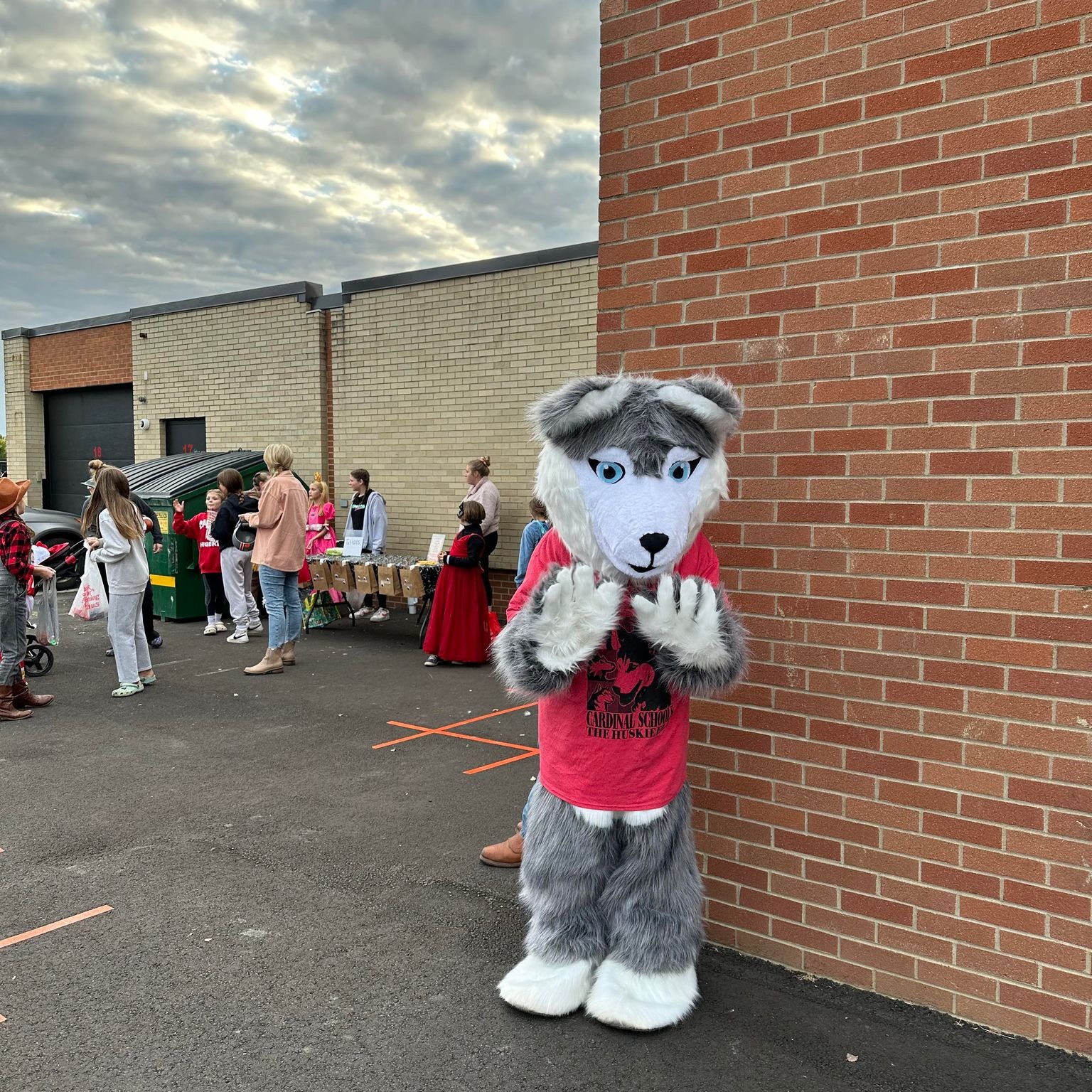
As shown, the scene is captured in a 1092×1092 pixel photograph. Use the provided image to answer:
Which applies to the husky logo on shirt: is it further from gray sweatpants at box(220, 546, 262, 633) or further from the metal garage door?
the metal garage door

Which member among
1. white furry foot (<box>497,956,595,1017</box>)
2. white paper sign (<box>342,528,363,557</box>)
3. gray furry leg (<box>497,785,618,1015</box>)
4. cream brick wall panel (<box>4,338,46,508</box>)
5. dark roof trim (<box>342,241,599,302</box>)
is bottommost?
white furry foot (<box>497,956,595,1017</box>)

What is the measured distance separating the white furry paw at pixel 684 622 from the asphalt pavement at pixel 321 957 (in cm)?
123

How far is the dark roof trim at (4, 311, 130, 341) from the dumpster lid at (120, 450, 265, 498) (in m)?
5.80

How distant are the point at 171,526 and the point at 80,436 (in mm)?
9385

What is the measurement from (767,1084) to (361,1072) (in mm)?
1175

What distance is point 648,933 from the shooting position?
9.33 feet

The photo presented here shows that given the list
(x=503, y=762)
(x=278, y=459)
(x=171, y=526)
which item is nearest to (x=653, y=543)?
(x=503, y=762)

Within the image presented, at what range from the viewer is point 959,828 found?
2.87 meters

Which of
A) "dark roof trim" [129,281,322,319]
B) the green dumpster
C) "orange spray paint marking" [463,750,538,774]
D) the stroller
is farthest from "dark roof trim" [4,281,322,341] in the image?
"orange spray paint marking" [463,750,538,774]

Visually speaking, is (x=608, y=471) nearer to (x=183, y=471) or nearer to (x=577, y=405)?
(x=577, y=405)

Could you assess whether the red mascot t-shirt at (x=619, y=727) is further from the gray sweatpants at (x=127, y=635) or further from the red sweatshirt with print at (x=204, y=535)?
the red sweatshirt with print at (x=204, y=535)

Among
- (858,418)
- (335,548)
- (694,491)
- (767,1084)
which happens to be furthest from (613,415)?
(335,548)

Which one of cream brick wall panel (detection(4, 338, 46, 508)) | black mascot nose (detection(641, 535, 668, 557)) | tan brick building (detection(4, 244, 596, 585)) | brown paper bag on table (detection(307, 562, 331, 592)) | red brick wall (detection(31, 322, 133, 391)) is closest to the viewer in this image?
black mascot nose (detection(641, 535, 668, 557))

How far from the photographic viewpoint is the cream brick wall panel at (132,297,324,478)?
13586 mm
